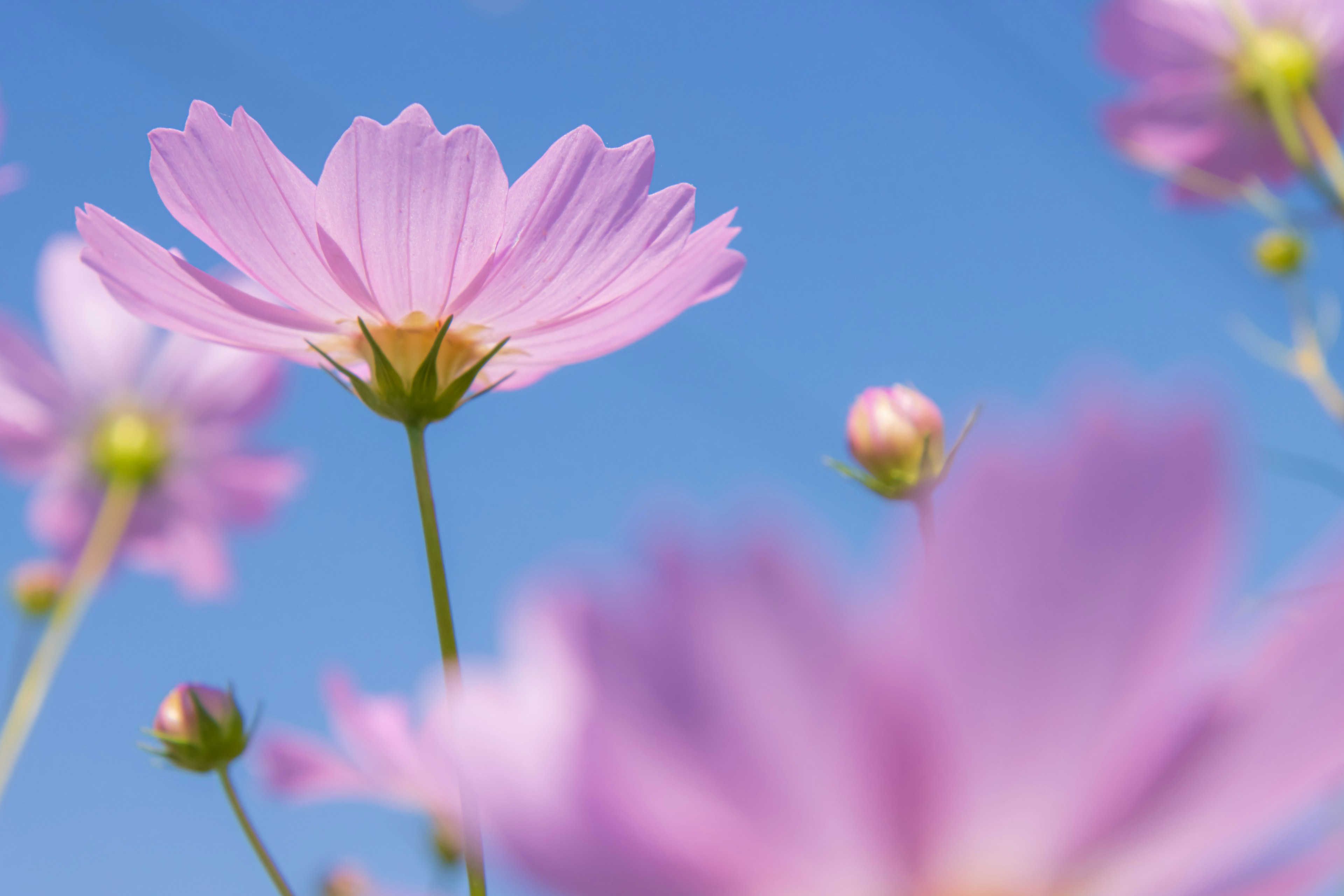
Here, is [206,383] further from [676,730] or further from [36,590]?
[676,730]

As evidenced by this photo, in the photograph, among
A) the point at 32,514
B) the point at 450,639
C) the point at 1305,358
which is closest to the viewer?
the point at 450,639

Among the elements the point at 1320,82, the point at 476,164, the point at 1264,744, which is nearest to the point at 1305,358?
the point at 1320,82

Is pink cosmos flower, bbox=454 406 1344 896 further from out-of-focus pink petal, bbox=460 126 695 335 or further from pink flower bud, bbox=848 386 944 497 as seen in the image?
pink flower bud, bbox=848 386 944 497

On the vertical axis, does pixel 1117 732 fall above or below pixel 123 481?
below

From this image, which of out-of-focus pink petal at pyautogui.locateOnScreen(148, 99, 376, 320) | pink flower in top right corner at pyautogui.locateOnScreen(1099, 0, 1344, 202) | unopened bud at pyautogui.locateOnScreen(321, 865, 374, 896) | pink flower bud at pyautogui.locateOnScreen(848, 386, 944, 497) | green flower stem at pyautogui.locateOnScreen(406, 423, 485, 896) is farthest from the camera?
pink flower in top right corner at pyautogui.locateOnScreen(1099, 0, 1344, 202)

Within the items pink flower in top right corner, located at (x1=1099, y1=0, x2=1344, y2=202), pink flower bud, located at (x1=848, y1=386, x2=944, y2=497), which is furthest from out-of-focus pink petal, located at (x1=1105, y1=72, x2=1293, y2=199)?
pink flower bud, located at (x1=848, y1=386, x2=944, y2=497)

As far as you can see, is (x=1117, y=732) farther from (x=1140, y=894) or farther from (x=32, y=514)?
(x=32, y=514)
